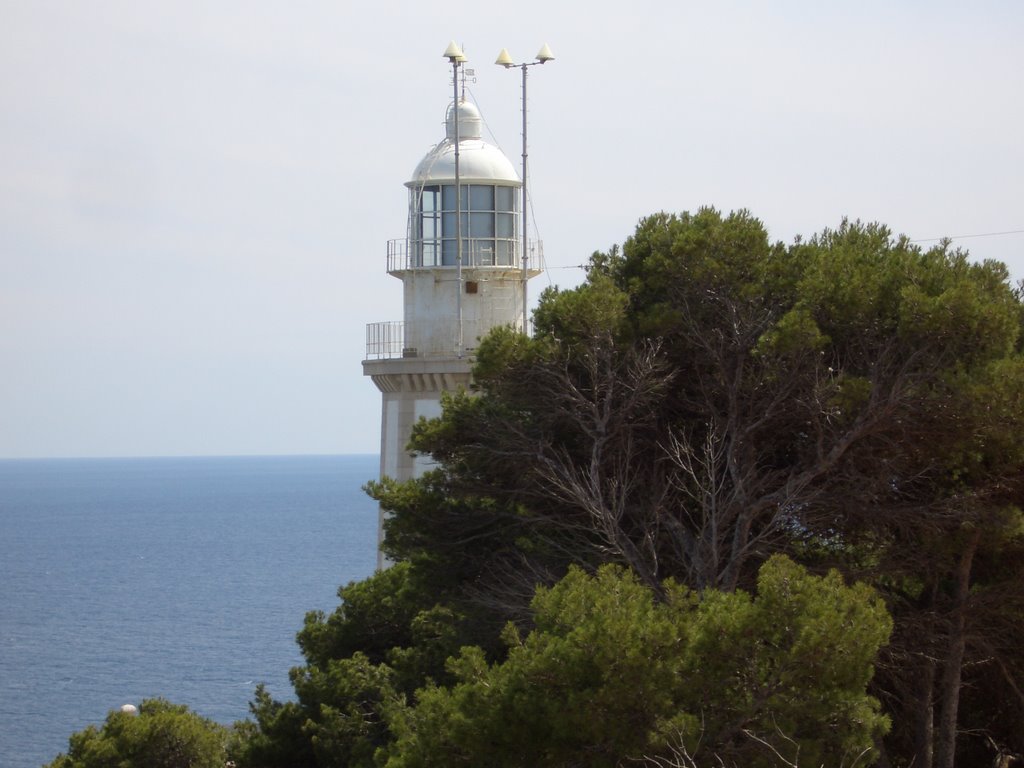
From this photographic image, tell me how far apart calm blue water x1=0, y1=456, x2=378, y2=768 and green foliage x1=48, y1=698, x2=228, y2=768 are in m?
15.6

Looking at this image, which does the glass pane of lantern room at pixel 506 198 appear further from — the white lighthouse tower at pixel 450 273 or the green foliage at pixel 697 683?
the green foliage at pixel 697 683

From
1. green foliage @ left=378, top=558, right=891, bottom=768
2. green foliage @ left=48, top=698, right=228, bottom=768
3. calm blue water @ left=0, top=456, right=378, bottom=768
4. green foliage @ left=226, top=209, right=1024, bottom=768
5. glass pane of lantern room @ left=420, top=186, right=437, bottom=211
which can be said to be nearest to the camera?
green foliage @ left=378, top=558, right=891, bottom=768

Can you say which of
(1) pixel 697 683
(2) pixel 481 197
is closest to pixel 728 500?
(1) pixel 697 683

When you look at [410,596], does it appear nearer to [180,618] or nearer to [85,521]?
[180,618]

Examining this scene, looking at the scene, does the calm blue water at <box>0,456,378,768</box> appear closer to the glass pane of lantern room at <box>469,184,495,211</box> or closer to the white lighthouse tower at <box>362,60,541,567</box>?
the white lighthouse tower at <box>362,60,541,567</box>

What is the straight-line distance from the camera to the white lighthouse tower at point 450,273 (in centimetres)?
1923

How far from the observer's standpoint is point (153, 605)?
60.5m

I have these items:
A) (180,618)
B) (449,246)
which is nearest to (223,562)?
(180,618)

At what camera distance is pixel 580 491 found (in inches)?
423

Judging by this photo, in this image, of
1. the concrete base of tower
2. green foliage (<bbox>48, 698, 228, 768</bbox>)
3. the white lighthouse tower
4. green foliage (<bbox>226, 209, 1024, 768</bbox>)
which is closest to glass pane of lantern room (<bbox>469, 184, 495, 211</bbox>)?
the white lighthouse tower

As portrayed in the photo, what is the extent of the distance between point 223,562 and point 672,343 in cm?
7156

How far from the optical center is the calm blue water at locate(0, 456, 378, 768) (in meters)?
37.6

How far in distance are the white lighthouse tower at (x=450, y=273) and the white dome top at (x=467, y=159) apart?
0.01 metres

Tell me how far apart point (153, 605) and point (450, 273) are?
44.6 meters
